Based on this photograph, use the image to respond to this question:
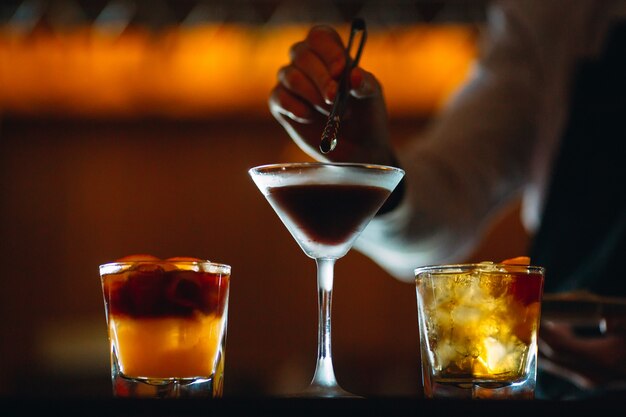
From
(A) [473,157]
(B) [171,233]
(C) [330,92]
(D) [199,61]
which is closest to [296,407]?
(C) [330,92]

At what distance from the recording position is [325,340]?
0.92 meters

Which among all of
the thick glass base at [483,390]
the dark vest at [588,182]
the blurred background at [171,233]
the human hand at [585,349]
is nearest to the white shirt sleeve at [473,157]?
the dark vest at [588,182]

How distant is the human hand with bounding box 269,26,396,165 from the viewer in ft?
3.28

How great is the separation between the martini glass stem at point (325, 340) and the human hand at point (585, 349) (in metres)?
0.35

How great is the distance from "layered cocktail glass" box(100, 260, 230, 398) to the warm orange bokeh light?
10.9ft

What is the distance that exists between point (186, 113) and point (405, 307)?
1.71 m

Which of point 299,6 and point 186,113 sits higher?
point 299,6

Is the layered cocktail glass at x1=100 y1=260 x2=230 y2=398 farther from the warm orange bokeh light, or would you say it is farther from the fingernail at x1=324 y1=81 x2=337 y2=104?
the warm orange bokeh light

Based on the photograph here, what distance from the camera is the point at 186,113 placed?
16.3ft

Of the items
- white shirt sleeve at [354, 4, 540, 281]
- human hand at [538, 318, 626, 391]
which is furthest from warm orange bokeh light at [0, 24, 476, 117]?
human hand at [538, 318, 626, 391]

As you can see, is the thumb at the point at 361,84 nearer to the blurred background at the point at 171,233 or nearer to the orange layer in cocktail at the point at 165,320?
the orange layer in cocktail at the point at 165,320

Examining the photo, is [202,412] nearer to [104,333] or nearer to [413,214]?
[413,214]

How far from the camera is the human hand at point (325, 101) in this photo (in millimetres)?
999

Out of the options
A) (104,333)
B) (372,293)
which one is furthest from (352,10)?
(104,333)
